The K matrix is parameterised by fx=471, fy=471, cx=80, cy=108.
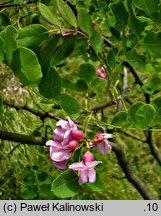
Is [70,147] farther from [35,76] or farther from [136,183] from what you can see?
[136,183]

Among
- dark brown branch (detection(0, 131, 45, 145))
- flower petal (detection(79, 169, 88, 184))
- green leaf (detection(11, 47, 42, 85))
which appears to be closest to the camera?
green leaf (detection(11, 47, 42, 85))

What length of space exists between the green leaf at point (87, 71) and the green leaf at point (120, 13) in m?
0.22

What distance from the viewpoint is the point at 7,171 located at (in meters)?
1.87

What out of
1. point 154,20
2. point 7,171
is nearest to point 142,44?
point 154,20

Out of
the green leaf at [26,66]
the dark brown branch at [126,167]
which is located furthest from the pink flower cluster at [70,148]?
the dark brown branch at [126,167]

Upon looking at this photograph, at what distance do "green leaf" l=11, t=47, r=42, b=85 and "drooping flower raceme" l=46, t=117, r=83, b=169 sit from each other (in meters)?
0.10

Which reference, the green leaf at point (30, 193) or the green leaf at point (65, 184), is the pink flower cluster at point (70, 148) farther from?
the green leaf at point (30, 193)

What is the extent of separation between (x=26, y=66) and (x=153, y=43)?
198 millimetres

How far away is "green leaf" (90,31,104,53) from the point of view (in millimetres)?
666

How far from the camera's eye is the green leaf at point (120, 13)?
0.66 metres

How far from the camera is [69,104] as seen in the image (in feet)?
2.36

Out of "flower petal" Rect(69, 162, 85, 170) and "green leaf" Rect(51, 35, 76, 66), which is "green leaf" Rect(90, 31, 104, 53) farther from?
"flower petal" Rect(69, 162, 85, 170)

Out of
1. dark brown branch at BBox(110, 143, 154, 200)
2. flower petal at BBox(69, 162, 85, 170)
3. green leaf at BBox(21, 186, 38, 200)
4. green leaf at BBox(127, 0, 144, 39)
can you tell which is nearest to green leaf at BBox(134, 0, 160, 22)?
green leaf at BBox(127, 0, 144, 39)

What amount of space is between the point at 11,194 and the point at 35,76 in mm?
1380
